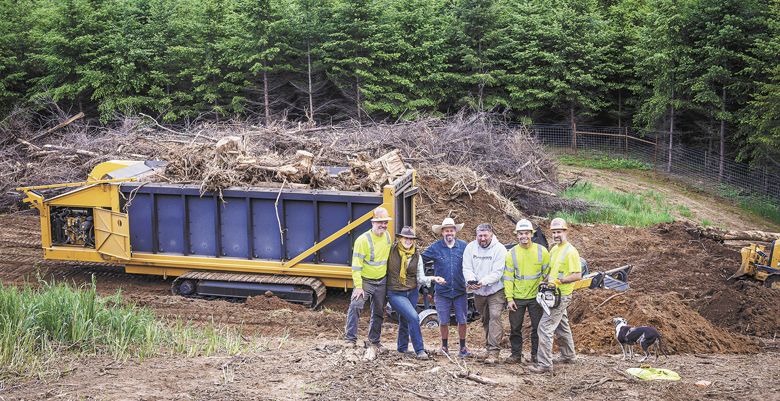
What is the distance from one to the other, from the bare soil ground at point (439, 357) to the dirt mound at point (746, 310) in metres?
0.02

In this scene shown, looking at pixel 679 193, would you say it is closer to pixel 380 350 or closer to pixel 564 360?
pixel 564 360

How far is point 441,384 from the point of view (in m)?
8.43

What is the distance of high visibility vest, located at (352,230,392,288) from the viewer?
9.68 m

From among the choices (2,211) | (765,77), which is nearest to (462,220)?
(2,211)

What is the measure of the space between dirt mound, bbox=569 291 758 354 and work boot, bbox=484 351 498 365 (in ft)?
5.80

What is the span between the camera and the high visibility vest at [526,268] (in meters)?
9.38

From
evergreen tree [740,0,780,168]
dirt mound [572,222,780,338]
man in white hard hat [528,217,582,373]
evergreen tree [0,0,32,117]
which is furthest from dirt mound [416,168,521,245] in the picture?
evergreen tree [0,0,32,117]

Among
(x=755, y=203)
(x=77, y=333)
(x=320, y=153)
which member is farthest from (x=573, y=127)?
(x=77, y=333)

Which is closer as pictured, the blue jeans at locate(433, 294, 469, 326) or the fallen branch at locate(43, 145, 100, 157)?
the blue jeans at locate(433, 294, 469, 326)

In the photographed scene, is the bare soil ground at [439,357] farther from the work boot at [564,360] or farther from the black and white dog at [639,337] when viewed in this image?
the black and white dog at [639,337]

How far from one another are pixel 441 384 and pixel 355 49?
75.9ft

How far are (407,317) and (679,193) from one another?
61.5 feet

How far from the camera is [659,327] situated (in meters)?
10.9

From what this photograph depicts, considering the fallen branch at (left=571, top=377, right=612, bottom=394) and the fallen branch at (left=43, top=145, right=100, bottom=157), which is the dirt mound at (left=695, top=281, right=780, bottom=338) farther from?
the fallen branch at (left=43, top=145, right=100, bottom=157)
